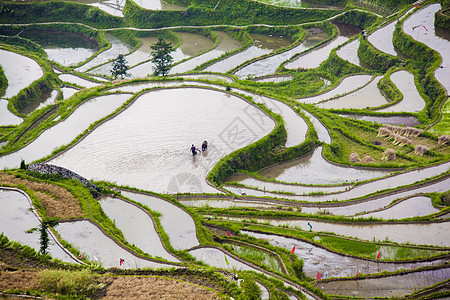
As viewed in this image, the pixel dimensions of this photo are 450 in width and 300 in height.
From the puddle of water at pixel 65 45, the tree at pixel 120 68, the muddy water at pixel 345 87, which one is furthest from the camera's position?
the puddle of water at pixel 65 45

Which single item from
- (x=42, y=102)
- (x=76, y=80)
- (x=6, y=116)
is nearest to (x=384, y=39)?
(x=76, y=80)

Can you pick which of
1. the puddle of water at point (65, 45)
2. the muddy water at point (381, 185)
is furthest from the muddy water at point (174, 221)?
the puddle of water at point (65, 45)

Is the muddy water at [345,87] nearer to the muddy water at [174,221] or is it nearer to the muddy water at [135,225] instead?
the muddy water at [174,221]

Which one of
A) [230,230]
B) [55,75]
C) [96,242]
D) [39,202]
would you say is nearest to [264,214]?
[230,230]

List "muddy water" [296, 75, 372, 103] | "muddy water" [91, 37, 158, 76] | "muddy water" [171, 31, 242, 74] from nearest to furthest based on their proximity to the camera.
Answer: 1. "muddy water" [296, 75, 372, 103]
2. "muddy water" [171, 31, 242, 74]
3. "muddy water" [91, 37, 158, 76]

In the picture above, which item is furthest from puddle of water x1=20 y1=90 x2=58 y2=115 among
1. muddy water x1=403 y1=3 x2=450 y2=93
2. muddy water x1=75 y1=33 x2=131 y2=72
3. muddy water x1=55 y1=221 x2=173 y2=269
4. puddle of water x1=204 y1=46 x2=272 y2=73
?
muddy water x1=403 y1=3 x2=450 y2=93

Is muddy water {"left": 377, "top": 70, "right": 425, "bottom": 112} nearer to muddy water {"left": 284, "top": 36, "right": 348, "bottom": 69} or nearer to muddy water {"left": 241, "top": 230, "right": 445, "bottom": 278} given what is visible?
muddy water {"left": 284, "top": 36, "right": 348, "bottom": 69}

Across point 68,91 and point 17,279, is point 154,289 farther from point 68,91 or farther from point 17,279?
point 68,91
